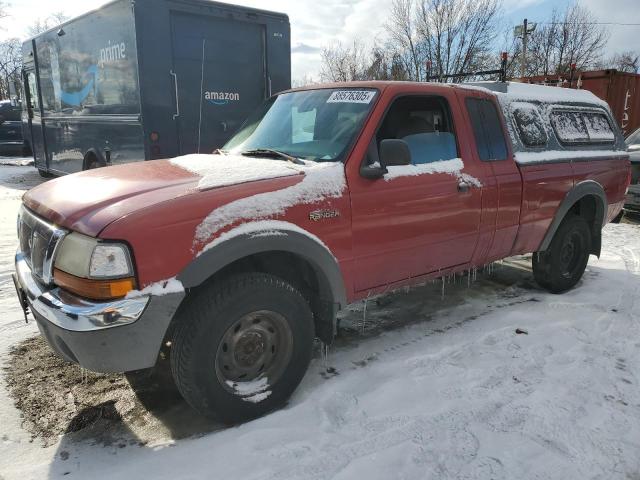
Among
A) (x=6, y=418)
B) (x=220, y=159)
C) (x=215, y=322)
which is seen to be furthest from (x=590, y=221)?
(x=6, y=418)

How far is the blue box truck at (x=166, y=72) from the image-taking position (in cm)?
645

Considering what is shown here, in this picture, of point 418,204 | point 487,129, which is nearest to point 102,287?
point 418,204

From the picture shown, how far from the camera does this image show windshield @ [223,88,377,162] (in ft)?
11.0

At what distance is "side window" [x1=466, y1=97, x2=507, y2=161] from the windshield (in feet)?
3.37

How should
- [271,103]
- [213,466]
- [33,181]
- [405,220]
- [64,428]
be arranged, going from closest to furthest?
[213,466]
[64,428]
[405,220]
[271,103]
[33,181]

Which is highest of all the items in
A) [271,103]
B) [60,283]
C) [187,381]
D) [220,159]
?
[271,103]

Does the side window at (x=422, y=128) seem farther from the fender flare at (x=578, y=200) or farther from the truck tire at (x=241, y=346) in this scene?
the fender flare at (x=578, y=200)

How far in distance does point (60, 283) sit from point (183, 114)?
477 centimetres

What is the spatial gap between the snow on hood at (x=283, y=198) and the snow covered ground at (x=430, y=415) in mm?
1165

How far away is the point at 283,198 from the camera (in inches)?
112

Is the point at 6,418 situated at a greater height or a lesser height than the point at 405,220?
lesser

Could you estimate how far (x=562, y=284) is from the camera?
5078mm

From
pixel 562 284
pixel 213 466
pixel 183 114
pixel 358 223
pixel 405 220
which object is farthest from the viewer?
pixel 183 114

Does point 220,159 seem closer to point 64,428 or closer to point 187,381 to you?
point 187,381
